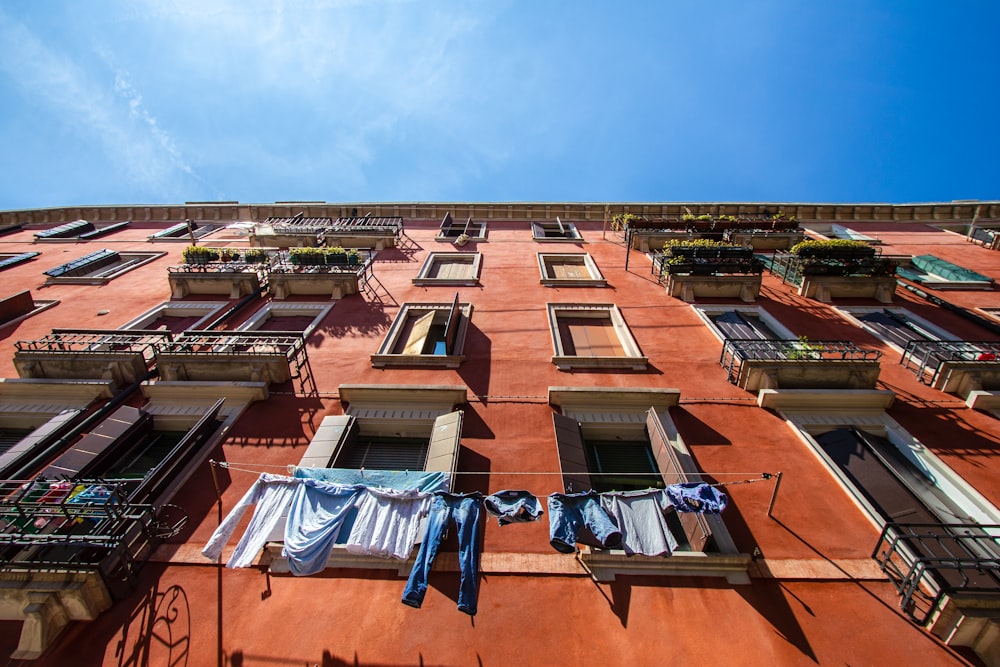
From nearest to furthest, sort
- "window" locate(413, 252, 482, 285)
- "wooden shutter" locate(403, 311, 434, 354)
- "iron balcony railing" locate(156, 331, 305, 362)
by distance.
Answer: "iron balcony railing" locate(156, 331, 305, 362) → "wooden shutter" locate(403, 311, 434, 354) → "window" locate(413, 252, 482, 285)

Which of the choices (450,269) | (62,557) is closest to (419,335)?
(450,269)

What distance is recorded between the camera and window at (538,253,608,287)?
57.8ft

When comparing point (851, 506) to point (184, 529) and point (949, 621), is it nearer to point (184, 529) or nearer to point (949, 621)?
point (949, 621)

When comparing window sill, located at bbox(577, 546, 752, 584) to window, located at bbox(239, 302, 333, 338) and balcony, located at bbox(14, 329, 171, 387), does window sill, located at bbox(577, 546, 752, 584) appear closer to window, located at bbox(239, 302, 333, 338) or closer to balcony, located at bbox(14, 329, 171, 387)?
window, located at bbox(239, 302, 333, 338)

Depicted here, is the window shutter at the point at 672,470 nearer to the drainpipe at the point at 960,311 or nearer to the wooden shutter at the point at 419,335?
the wooden shutter at the point at 419,335

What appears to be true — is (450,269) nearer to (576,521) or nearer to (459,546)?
(459,546)

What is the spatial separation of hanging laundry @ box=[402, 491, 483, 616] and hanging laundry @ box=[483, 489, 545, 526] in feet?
1.14

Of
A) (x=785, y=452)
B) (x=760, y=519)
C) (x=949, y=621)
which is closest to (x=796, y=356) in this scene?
(x=785, y=452)

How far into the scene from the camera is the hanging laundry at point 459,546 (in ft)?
18.3

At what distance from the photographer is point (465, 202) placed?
91.4 feet

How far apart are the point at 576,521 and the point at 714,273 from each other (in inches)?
527

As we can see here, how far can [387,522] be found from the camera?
6488mm

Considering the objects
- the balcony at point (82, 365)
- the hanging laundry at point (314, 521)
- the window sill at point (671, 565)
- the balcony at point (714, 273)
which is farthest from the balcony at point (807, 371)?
the balcony at point (82, 365)

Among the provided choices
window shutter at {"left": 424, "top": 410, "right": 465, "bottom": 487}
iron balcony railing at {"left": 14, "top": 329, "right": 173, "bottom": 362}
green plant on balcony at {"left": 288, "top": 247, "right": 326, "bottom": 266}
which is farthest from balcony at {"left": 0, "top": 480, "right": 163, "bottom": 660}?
green plant on balcony at {"left": 288, "top": 247, "right": 326, "bottom": 266}
